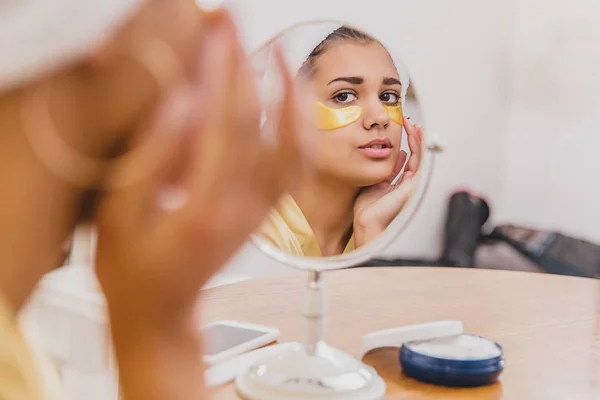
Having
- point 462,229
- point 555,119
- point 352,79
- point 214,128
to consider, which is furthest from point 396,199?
point 555,119

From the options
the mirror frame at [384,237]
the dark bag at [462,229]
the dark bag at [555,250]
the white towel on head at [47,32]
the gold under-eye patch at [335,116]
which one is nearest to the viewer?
the white towel on head at [47,32]

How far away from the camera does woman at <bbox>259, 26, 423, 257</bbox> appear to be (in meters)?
0.59

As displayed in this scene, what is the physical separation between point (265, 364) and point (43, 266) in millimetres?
382

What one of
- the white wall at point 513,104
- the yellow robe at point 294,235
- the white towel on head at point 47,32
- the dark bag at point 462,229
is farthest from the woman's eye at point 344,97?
the dark bag at point 462,229

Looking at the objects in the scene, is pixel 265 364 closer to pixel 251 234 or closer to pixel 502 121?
pixel 251 234

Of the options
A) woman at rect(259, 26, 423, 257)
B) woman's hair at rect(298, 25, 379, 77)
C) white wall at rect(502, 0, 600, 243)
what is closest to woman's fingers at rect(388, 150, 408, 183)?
woman at rect(259, 26, 423, 257)

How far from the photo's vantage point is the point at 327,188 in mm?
584

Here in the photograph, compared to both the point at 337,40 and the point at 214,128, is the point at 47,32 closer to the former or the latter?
the point at 214,128

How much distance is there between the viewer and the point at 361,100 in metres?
0.62

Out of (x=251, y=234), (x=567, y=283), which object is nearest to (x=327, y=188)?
(x=251, y=234)

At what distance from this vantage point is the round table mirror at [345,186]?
1.93 feet

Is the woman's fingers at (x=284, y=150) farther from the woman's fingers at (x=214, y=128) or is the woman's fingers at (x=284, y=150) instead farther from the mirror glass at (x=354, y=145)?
the mirror glass at (x=354, y=145)

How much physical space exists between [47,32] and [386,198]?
1.44 ft

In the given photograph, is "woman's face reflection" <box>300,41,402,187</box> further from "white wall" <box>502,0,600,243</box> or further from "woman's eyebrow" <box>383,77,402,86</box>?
"white wall" <box>502,0,600,243</box>
